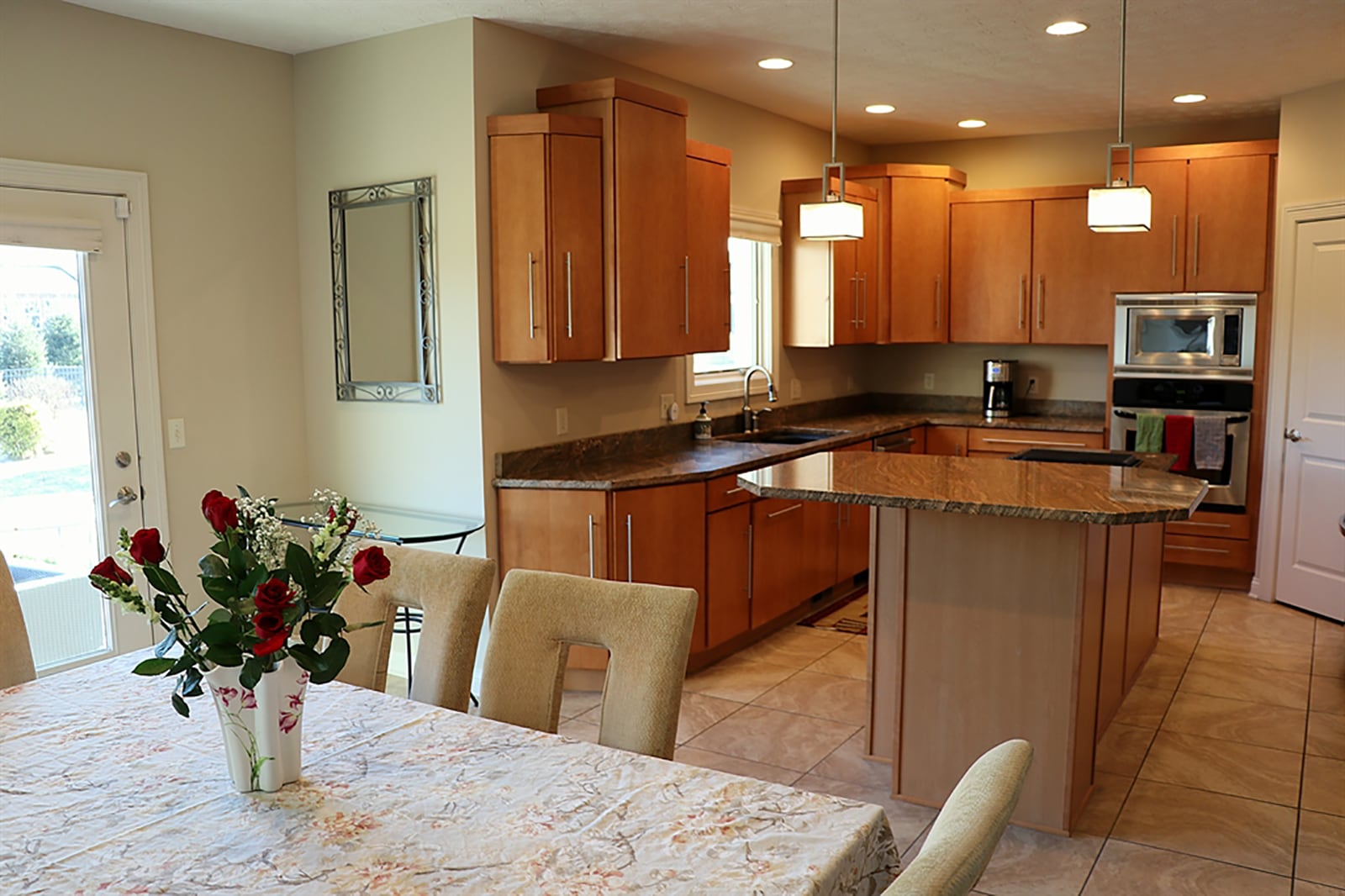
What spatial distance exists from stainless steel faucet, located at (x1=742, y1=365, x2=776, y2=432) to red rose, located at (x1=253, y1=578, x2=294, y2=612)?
14.2ft

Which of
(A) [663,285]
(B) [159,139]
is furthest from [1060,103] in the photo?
(B) [159,139]

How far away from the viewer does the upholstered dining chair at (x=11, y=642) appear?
7.79ft

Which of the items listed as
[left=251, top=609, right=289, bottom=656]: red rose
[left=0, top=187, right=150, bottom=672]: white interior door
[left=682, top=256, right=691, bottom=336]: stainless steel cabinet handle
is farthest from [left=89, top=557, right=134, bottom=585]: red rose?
[left=682, top=256, right=691, bottom=336]: stainless steel cabinet handle

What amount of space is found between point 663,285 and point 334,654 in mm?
2952

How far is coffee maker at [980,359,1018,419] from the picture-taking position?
6.72 m

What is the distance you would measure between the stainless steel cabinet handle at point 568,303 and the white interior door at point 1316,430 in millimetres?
3723

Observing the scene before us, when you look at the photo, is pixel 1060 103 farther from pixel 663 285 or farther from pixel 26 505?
pixel 26 505

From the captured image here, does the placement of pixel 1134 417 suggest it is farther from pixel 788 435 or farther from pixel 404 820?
pixel 404 820

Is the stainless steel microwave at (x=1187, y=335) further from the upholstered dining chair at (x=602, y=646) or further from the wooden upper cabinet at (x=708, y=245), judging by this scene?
the upholstered dining chair at (x=602, y=646)

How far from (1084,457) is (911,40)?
1.82 meters

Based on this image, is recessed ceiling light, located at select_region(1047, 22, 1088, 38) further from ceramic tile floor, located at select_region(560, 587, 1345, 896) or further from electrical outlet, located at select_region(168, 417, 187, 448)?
electrical outlet, located at select_region(168, 417, 187, 448)

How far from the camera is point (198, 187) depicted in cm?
404

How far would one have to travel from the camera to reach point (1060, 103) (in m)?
5.71

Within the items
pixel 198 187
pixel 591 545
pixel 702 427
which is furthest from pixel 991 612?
pixel 198 187
